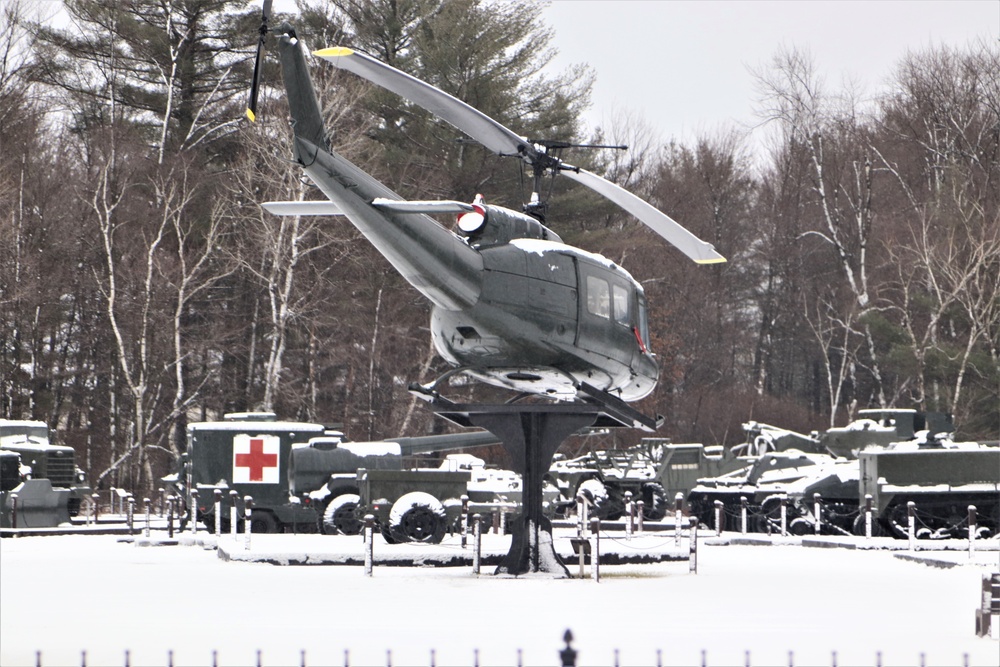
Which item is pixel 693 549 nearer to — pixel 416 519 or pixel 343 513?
pixel 416 519

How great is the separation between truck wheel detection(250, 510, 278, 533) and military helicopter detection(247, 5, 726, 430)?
8.81 m

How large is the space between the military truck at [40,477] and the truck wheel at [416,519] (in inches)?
297

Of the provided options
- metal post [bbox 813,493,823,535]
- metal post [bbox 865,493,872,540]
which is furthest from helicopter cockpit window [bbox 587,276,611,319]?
metal post [bbox 813,493,823,535]

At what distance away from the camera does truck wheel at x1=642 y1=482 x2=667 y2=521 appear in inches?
1266

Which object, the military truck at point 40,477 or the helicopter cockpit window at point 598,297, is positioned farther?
the military truck at point 40,477

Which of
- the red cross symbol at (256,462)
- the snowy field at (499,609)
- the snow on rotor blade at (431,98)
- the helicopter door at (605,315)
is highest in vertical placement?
the snow on rotor blade at (431,98)

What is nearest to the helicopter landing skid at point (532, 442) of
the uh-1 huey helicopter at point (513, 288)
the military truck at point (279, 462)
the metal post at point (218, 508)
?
the uh-1 huey helicopter at point (513, 288)

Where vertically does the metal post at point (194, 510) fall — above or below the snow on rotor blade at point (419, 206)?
below

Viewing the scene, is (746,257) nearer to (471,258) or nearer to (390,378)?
(390,378)

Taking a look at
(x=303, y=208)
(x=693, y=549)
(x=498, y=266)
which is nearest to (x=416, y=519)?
(x=693, y=549)

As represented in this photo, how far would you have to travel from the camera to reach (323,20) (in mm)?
39812

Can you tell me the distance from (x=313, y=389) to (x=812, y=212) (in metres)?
23.2

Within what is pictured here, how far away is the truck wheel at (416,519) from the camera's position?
21.6 m

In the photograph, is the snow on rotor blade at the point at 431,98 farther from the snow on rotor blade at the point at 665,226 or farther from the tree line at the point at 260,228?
the tree line at the point at 260,228
